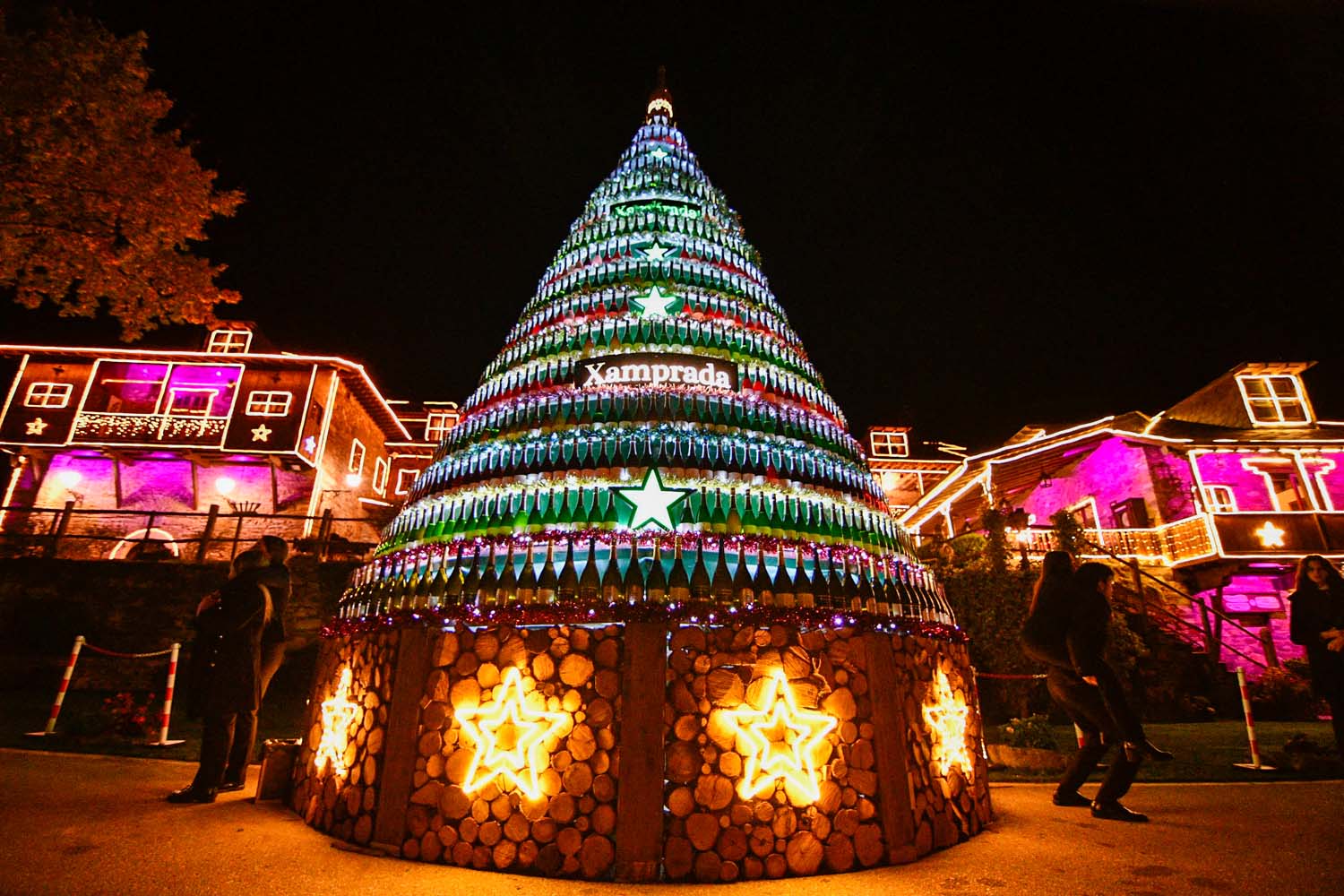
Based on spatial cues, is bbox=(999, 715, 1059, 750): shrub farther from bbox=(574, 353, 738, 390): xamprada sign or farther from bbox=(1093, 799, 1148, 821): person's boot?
bbox=(574, 353, 738, 390): xamprada sign

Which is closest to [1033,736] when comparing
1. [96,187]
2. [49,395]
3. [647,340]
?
[647,340]

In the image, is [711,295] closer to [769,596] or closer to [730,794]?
[769,596]

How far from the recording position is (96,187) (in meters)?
9.59

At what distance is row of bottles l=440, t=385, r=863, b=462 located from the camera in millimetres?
5734

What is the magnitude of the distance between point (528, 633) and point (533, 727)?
588mm

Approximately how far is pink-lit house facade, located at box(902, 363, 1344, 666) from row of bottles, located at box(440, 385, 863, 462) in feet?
41.4

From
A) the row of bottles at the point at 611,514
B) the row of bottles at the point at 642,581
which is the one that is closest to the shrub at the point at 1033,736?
the row of bottles at the point at 642,581

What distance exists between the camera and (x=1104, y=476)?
20.4 m

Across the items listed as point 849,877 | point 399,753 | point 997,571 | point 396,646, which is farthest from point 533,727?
point 997,571

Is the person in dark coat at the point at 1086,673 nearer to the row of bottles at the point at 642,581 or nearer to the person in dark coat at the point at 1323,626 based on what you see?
the row of bottles at the point at 642,581

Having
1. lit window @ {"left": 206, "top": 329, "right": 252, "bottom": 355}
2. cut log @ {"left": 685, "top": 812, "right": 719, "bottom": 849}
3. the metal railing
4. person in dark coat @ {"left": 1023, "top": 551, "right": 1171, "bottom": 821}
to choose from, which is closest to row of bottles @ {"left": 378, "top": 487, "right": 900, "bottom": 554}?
person in dark coat @ {"left": 1023, "top": 551, "right": 1171, "bottom": 821}

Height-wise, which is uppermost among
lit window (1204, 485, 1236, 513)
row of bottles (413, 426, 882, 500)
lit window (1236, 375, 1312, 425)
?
lit window (1236, 375, 1312, 425)

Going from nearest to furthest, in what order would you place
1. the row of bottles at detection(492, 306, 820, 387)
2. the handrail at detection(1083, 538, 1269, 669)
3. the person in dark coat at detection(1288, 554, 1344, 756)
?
the person in dark coat at detection(1288, 554, 1344, 756) → the row of bottles at detection(492, 306, 820, 387) → the handrail at detection(1083, 538, 1269, 669)

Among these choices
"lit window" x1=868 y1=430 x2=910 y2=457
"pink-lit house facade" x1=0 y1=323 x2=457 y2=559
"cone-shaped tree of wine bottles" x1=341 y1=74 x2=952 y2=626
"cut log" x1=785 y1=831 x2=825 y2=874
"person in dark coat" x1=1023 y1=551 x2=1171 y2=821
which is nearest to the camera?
"cut log" x1=785 y1=831 x2=825 y2=874
